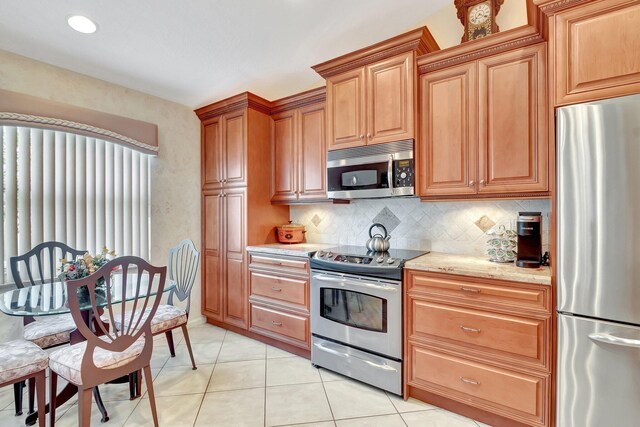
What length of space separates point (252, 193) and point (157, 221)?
1107mm

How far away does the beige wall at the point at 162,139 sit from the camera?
2578 millimetres

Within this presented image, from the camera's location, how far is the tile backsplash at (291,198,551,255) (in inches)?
92.4

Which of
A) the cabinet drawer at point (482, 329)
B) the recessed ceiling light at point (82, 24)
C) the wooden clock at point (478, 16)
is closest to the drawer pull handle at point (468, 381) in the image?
the cabinet drawer at point (482, 329)

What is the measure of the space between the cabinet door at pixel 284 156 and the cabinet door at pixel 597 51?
219cm

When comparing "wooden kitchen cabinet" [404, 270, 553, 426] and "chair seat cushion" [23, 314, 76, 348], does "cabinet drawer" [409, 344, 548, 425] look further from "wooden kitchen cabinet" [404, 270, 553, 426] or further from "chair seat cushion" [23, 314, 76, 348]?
"chair seat cushion" [23, 314, 76, 348]

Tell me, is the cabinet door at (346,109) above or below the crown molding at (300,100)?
below

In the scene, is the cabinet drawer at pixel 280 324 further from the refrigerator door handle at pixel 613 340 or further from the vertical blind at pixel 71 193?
the refrigerator door handle at pixel 613 340

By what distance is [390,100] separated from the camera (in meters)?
2.37

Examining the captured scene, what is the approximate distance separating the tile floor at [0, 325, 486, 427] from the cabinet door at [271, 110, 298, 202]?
164cm

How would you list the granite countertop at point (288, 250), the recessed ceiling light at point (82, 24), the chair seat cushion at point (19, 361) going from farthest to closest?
the granite countertop at point (288, 250)
the recessed ceiling light at point (82, 24)
the chair seat cushion at point (19, 361)

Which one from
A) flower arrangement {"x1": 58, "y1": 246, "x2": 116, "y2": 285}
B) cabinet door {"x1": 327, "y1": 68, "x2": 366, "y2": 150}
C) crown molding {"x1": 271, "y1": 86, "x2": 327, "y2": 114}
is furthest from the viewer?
crown molding {"x1": 271, "y1": 86, "x2": 327, "y2": 114}

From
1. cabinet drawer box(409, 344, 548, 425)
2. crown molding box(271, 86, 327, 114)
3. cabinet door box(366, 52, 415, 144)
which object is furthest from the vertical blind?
cabinet drawer box(409, 344, 548, 425)

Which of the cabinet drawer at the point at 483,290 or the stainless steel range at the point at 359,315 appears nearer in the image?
the cabinet drawer at the point at 483,290

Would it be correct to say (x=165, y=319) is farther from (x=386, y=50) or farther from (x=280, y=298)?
(x=386, y=50)
